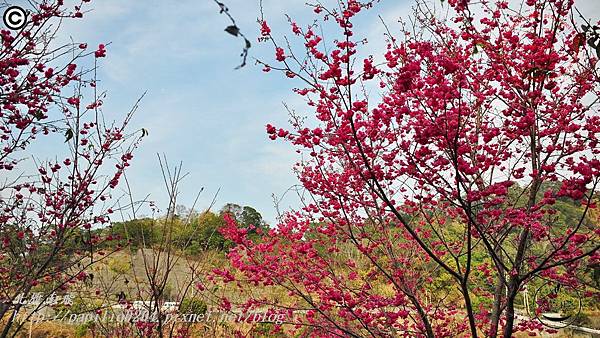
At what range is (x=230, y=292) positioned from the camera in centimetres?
1234

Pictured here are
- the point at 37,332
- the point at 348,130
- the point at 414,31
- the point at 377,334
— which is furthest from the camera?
the point at 37,332

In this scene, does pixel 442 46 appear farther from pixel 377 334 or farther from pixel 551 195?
pixel 377 334

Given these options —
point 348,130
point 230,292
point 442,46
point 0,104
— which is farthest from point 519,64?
point 230,292

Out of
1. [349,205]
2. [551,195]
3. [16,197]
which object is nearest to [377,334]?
[349,205]

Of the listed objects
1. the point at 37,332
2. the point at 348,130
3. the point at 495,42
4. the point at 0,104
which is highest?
the point at 495,42

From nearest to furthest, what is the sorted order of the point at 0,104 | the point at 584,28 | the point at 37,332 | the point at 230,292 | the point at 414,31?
the point at 584,28 < the point at 0,104 < the point at 414,31 < the point at 37,332 < the point at 230,292

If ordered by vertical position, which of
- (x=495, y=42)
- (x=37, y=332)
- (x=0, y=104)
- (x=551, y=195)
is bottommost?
(x=37, y=332)

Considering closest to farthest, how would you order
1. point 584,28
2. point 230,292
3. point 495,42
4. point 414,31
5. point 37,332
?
point 584,28
point 495,42
point 414,31
point 37,332
point 230,292

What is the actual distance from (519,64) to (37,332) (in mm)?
10308

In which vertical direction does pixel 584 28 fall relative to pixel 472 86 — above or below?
below

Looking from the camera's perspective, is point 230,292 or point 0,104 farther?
point 230,292

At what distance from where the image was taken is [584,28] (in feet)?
7.67

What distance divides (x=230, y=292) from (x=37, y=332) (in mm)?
4656

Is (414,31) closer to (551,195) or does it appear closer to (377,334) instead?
(551,195)
